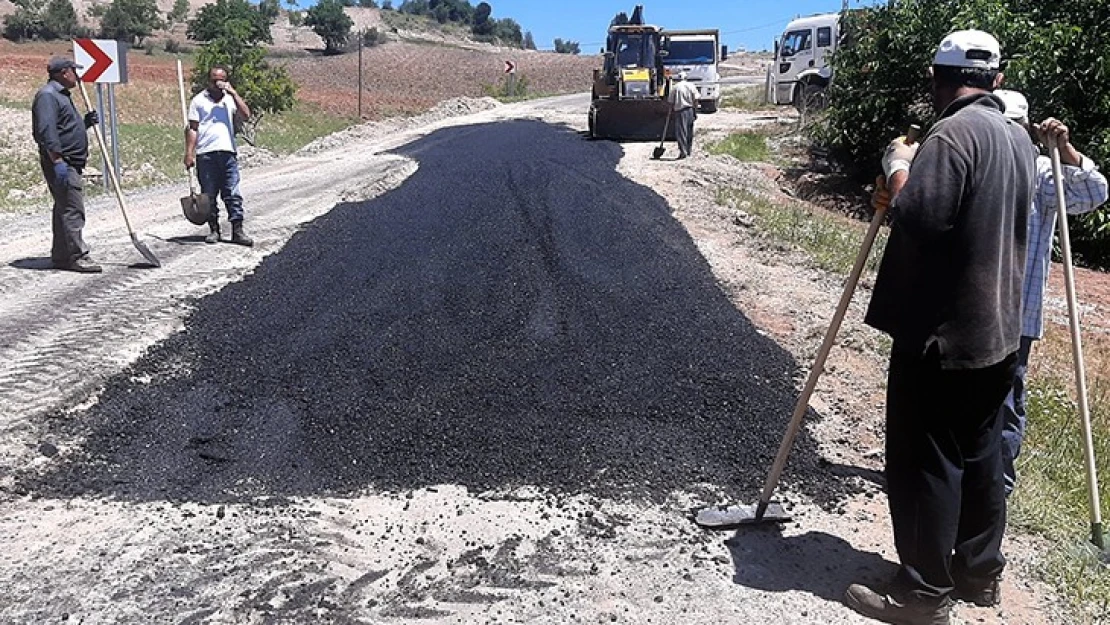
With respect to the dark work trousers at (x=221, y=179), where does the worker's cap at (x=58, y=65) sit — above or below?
above

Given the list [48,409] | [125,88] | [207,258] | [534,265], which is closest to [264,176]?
[207,258]

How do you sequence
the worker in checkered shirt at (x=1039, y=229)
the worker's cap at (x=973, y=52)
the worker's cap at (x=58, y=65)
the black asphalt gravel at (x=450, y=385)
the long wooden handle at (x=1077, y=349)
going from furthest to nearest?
the worker's cap at (x=58, y=65)
the black asphalt gravel at (x=450, y=385)
the worker in checkered shirt at (x=1039, y=229)
the long wooden handle at (x=1077, y=349)
the worker's cap at (x=973, y=52)

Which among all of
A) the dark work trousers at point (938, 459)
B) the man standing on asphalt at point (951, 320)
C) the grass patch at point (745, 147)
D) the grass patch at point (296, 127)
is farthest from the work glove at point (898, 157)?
the grass patch at point (296, 127)

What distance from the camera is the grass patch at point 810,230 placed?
9.75 meters

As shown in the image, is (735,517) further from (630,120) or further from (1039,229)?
(630,120)

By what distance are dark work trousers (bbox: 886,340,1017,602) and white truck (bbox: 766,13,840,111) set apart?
2208 centimetres

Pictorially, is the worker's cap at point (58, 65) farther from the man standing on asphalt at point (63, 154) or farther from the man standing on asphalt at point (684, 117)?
the man standing on asphalt at point (684, 117)

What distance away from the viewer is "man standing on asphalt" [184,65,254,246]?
31.0 ft

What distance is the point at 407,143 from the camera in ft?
70.9

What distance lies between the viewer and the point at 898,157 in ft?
10.9

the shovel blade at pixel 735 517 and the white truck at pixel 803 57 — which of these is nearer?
the shovel blade at pixel 735 517

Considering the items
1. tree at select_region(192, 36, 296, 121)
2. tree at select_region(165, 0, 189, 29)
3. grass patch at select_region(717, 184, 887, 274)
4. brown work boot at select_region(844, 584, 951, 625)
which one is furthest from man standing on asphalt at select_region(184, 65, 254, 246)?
tree at select_region(165, 0, 189, 29)

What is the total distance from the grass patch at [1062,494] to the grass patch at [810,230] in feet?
11.7

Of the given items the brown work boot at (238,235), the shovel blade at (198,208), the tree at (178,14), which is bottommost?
the brown work boot at (238,235)
